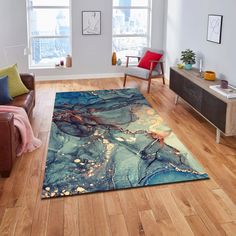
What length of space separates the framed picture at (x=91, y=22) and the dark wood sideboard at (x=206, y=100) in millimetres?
2222

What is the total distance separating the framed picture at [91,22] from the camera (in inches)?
282

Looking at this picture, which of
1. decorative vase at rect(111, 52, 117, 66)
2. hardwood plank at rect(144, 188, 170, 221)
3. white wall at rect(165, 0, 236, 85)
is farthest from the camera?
decorative vase at rect(111, 52, 117, 66)

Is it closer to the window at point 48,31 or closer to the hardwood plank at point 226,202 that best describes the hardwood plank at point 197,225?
the hardwood plank at point 226,202

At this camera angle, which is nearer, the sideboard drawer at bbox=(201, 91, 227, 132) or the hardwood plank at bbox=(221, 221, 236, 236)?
the hardwood plank at bbox=(221, 221, 236, 236)

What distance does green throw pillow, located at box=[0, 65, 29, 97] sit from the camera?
4738 millimetres

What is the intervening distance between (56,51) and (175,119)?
3427 millimetres

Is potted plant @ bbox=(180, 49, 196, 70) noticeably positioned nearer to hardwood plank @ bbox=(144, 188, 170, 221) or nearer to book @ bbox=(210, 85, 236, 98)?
book @ bbox=(210, 85, 236, 98)

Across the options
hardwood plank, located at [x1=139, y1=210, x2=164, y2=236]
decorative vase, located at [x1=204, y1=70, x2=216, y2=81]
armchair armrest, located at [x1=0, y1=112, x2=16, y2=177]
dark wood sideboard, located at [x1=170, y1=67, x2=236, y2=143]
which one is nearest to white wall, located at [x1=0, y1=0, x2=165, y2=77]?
dark wood sideboard, located at [x1=170, y1=67, x2=236, y2=143]

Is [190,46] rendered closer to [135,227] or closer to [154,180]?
[154,180]

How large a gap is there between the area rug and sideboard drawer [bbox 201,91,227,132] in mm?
539

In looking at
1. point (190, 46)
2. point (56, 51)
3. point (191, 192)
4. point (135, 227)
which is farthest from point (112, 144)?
point (56, 51)

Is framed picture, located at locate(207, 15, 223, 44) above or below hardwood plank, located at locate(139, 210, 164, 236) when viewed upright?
above

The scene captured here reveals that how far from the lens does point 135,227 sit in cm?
283

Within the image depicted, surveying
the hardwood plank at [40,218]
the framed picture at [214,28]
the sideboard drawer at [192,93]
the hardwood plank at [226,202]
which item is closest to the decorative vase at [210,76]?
the sideboard drawer at [192,93]
